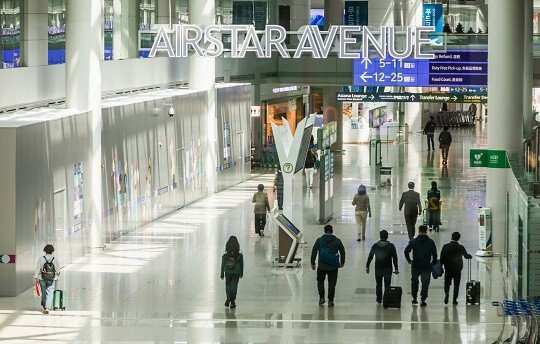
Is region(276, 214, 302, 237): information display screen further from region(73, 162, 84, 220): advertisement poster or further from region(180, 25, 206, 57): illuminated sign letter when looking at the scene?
region(180, 25, 206, 57): illuminated sign letter

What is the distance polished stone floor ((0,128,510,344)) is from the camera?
18750 millimetres

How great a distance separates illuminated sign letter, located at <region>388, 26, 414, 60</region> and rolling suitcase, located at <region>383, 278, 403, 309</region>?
413 inches

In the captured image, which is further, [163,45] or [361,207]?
[163,45]

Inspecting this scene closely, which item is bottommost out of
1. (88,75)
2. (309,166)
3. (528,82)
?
(309,166)

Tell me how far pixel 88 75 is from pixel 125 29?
7187 mm

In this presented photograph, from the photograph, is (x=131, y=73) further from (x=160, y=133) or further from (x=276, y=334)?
(x=276, y=334)

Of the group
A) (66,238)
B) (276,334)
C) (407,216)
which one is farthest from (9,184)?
(407,216)

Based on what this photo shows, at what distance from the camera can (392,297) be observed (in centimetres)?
2066

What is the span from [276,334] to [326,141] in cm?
1336

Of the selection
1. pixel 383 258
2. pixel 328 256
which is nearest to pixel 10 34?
pixel 328 256

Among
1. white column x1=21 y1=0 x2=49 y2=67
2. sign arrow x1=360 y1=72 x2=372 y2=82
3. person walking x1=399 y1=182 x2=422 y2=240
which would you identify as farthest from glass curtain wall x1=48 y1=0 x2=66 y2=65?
sign arrow x1=360 y1=72 x2=372 y2=82

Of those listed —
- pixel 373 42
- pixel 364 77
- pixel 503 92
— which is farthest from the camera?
pixel 364 77

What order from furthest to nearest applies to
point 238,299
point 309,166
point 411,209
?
point 309,166, point 411,209, point 238,299

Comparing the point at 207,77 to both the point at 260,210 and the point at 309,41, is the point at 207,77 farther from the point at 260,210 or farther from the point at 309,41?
the point at 260,210
